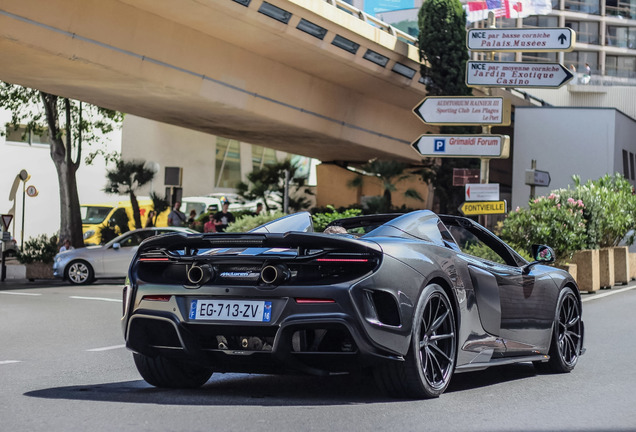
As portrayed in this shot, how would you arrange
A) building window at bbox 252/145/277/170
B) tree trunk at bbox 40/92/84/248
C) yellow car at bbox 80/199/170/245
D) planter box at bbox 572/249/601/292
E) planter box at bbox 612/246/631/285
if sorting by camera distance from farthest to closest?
building window at bbox 252/145/277/170 < yellow car at bbox 80/199/170/245 < tree trunk at bbox 40/92/84/248 < planter box at bbox 612/246/631/285 < planter box at bbox 572/249/601/292

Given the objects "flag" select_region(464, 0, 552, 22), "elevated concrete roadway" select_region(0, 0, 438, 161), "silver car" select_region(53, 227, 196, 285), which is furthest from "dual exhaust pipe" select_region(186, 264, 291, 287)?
"flag" select_region(464, 0, 552, 22)

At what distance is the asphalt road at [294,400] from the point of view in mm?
5840

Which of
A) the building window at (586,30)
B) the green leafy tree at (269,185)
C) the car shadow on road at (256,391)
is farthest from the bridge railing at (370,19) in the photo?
the building window at (586,30)

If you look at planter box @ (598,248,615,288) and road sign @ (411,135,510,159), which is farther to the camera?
planter box @ (598,248,615,288)

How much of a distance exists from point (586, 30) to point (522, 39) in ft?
256

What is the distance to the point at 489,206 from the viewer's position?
74.1ft

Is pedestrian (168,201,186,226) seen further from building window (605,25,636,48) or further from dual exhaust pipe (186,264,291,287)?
building window (605,25,636,48)

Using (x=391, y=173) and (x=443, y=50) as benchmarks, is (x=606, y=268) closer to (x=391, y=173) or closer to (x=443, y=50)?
(x=443, y=50)

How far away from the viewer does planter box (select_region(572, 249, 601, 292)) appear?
76.0 feet

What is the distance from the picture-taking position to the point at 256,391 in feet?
23.7

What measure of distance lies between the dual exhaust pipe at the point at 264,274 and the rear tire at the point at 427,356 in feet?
2.67

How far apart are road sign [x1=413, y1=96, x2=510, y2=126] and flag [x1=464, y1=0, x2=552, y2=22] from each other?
29.5 ft

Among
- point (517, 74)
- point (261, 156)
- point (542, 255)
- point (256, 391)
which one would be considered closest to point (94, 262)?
point (517, 74)

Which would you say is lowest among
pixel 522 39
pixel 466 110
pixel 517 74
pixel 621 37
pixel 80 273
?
pixel 80 273
